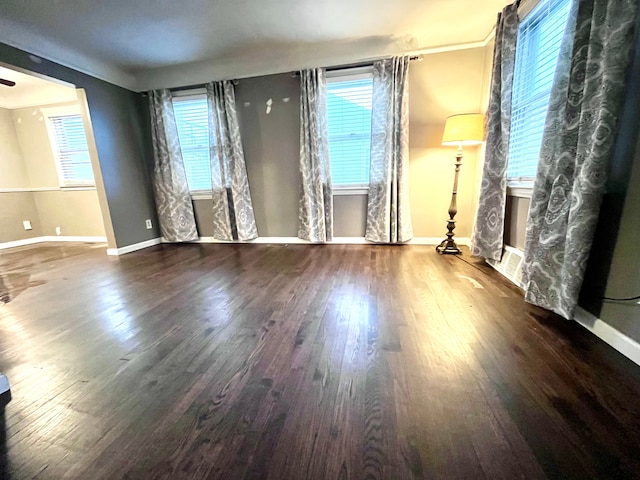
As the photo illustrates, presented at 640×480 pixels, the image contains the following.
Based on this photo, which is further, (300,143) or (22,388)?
(300,143)

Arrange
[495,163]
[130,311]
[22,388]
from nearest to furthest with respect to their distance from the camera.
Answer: [22,388], [130,311], [495,163]

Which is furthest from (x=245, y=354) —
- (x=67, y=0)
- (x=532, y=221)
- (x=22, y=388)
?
(x=67, y=0)

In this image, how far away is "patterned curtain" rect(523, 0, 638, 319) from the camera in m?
1.31

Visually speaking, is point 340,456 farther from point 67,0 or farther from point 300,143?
point 67,0

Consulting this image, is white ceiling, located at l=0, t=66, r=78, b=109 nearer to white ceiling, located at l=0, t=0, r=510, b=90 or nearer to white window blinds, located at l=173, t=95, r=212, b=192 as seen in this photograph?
white ceiling, located at l=0, t=0, r=510, b=90

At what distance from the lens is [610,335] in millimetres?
1401

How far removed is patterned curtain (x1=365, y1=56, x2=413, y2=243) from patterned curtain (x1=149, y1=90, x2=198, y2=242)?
2763 millimetres

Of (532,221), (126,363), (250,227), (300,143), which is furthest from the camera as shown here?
(250,227)

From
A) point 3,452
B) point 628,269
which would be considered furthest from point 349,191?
point 3,452

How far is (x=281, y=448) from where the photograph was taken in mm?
903

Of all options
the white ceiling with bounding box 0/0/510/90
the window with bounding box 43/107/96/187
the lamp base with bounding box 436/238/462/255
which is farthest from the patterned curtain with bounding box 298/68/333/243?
the window with bounding box 43/107/96/187

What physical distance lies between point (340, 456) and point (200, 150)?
4.14m

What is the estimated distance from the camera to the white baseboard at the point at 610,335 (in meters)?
1.27

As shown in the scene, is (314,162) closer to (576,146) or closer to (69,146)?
(576,146)
